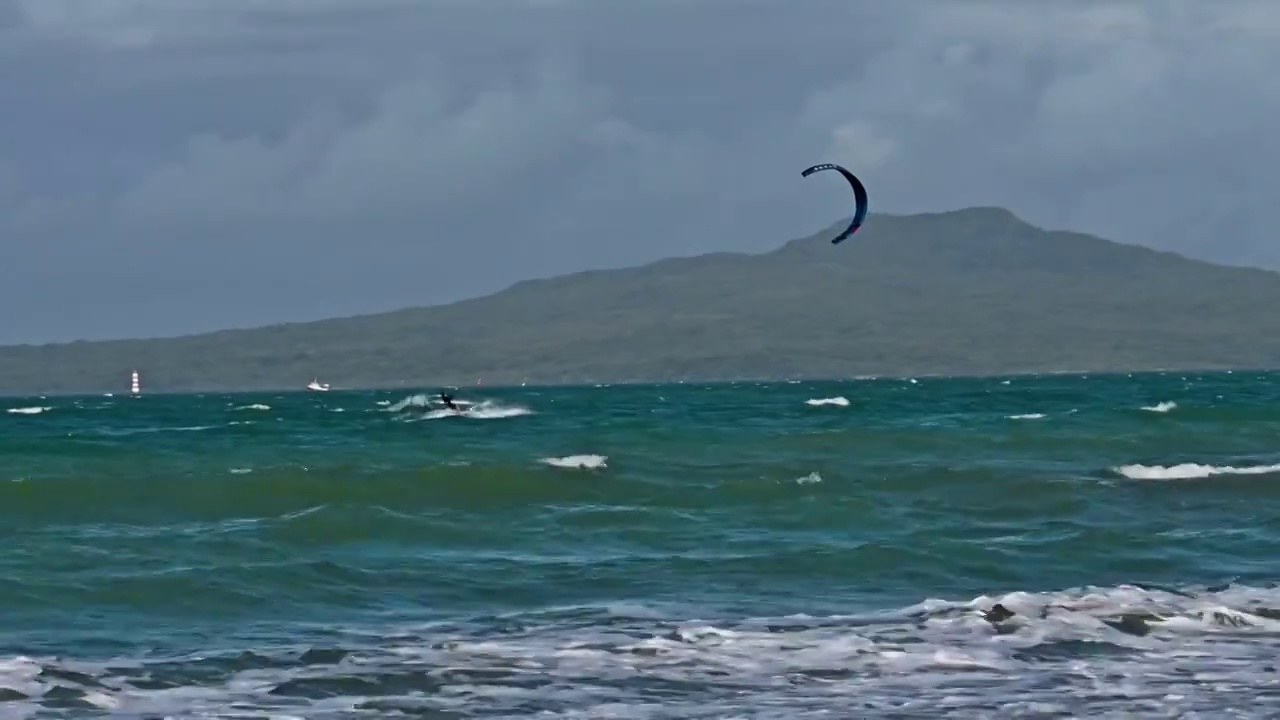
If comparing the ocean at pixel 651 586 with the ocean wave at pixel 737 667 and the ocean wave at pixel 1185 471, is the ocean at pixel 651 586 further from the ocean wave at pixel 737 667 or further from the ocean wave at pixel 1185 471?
the ocean wave at pixel 1185 471

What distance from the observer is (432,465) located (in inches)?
1647

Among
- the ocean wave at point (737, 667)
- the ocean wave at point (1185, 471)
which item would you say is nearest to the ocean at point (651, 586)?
the ocean wave at point (737, 667)

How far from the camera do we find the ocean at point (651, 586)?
1570 cm

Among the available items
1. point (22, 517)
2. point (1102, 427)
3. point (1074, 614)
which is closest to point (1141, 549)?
point (1074, 614)

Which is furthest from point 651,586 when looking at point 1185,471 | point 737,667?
point 1185,471

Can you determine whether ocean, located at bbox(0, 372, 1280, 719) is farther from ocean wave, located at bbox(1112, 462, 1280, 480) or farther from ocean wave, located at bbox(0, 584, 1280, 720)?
ocean wave, located at bbox(1112, 462, 1280, 480)

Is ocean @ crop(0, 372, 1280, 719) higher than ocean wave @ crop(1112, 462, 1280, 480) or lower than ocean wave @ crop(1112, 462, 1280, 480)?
lower

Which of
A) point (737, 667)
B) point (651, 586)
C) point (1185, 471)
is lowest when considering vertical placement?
point (737, 667)

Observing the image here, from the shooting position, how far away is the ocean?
1570cm

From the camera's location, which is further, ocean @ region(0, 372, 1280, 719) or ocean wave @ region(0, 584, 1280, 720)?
ocean @ region(0, 372, 1280, 719)

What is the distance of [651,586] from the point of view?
22.1 metres

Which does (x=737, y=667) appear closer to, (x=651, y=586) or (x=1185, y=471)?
(x=651, y=586)

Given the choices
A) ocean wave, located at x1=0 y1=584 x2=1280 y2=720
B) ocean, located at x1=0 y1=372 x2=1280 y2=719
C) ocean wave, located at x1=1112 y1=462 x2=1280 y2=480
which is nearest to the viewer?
ocean wave, located at x1=0 y1=584 x2=1280 y2=720

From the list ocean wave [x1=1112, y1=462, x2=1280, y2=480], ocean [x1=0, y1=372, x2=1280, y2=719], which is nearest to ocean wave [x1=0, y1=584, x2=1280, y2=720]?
ocean [x1=0, y1=372, x2=1280, y2=719]
